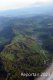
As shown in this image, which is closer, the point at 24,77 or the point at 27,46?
the point at 24,77

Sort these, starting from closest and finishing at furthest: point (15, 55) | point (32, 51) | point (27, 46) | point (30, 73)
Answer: point (30, 73)
point (15, 55)
point (32, 51)
point (27, 46)

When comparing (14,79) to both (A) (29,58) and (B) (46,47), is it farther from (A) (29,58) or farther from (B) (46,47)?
(B) (46,47)

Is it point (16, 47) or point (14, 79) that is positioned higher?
point (14, 79)

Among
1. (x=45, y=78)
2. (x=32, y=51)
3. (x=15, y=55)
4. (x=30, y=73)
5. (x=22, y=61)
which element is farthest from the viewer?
(x=32, y=51)

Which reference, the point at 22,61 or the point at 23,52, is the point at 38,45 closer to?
the point at 23,52

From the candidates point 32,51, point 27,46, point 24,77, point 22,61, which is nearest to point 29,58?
point 22,61

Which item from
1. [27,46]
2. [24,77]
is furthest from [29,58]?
[24,77]

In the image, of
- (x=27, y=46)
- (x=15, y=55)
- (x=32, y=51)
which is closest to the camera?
(x=15, y=55)

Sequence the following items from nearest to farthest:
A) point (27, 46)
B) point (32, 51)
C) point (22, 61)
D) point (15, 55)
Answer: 1. point (22, 61)
2. point (15, 55)
3. point (32, 51)
4. point (27, 46)

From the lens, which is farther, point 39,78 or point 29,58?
point 29,58
